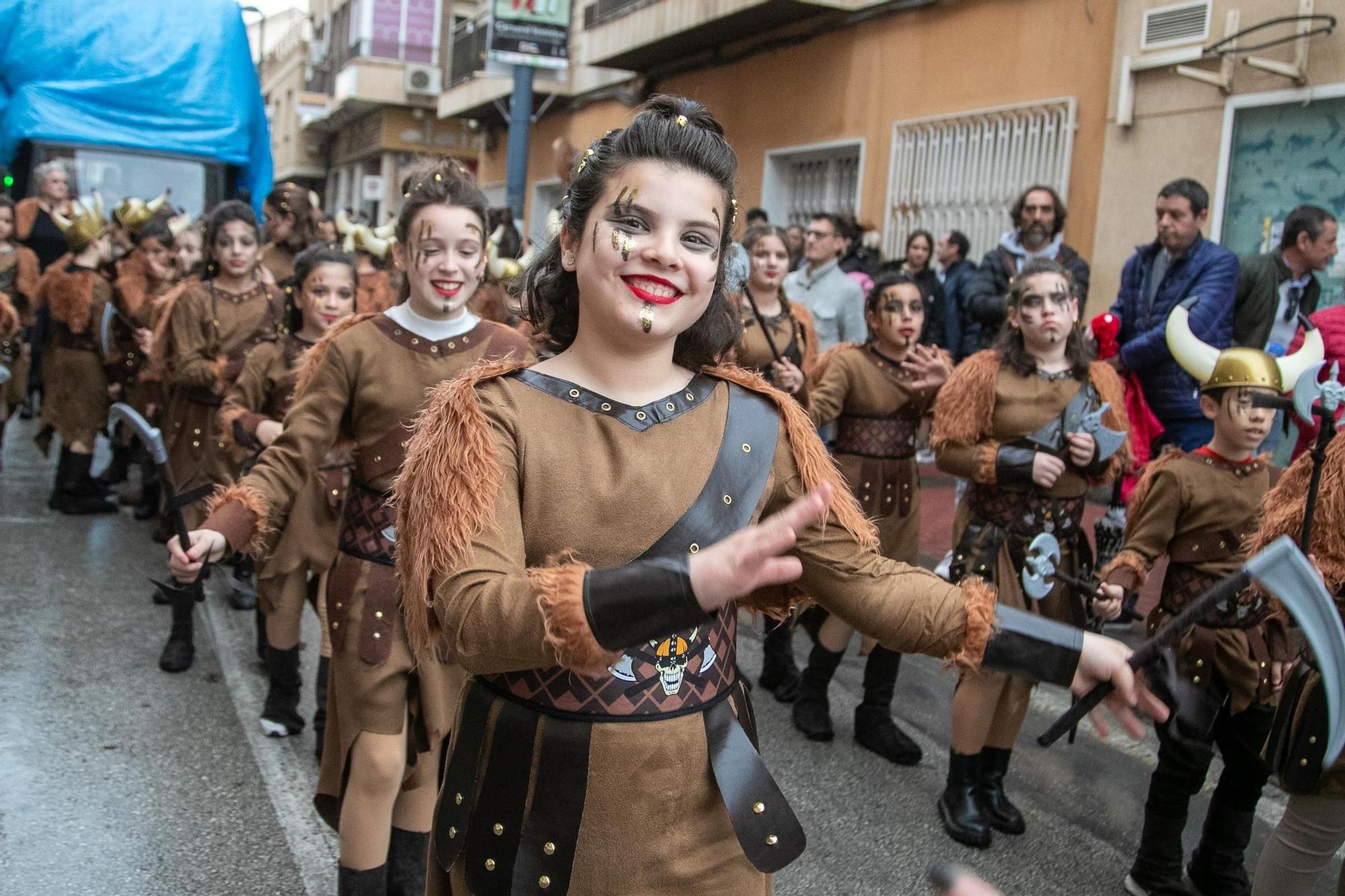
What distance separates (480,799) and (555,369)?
73cm

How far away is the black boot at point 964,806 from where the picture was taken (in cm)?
444

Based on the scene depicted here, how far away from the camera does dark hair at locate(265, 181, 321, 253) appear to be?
8.52m

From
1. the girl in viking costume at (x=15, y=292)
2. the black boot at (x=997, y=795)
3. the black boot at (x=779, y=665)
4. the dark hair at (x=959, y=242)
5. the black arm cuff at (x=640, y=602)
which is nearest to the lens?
the black arm cuff at (x=640, y=602)

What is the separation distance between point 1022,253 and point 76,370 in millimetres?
6395

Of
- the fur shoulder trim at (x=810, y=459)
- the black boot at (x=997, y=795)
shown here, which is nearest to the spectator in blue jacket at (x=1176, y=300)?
the black boot at (x=997, y=795)

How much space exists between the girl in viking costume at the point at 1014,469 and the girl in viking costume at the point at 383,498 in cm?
181

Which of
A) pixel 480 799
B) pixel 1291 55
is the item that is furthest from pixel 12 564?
pixel 1291 55

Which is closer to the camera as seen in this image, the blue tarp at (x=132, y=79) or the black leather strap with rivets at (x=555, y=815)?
the black leather strap with rivets at (x=555, y=815)

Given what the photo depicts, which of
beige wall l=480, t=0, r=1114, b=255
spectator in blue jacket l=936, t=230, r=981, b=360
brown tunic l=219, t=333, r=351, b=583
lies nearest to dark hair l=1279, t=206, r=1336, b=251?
spectator in blue jacket l=936, t=230, r=981, b=360

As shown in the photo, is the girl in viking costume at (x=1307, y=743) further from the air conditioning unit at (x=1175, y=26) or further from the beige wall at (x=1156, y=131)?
the air conditioning unit at (x=1175, y=26)

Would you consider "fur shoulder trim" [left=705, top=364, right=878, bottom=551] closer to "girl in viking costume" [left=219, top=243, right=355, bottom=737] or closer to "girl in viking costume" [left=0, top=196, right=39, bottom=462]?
"girl in viking costume" [left=219, top=243, right=355, bottom=737]

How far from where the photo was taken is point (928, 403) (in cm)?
560

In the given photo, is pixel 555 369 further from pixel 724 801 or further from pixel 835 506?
pixel 724 801

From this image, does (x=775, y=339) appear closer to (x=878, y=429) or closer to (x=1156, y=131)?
(x=878, y=429)
